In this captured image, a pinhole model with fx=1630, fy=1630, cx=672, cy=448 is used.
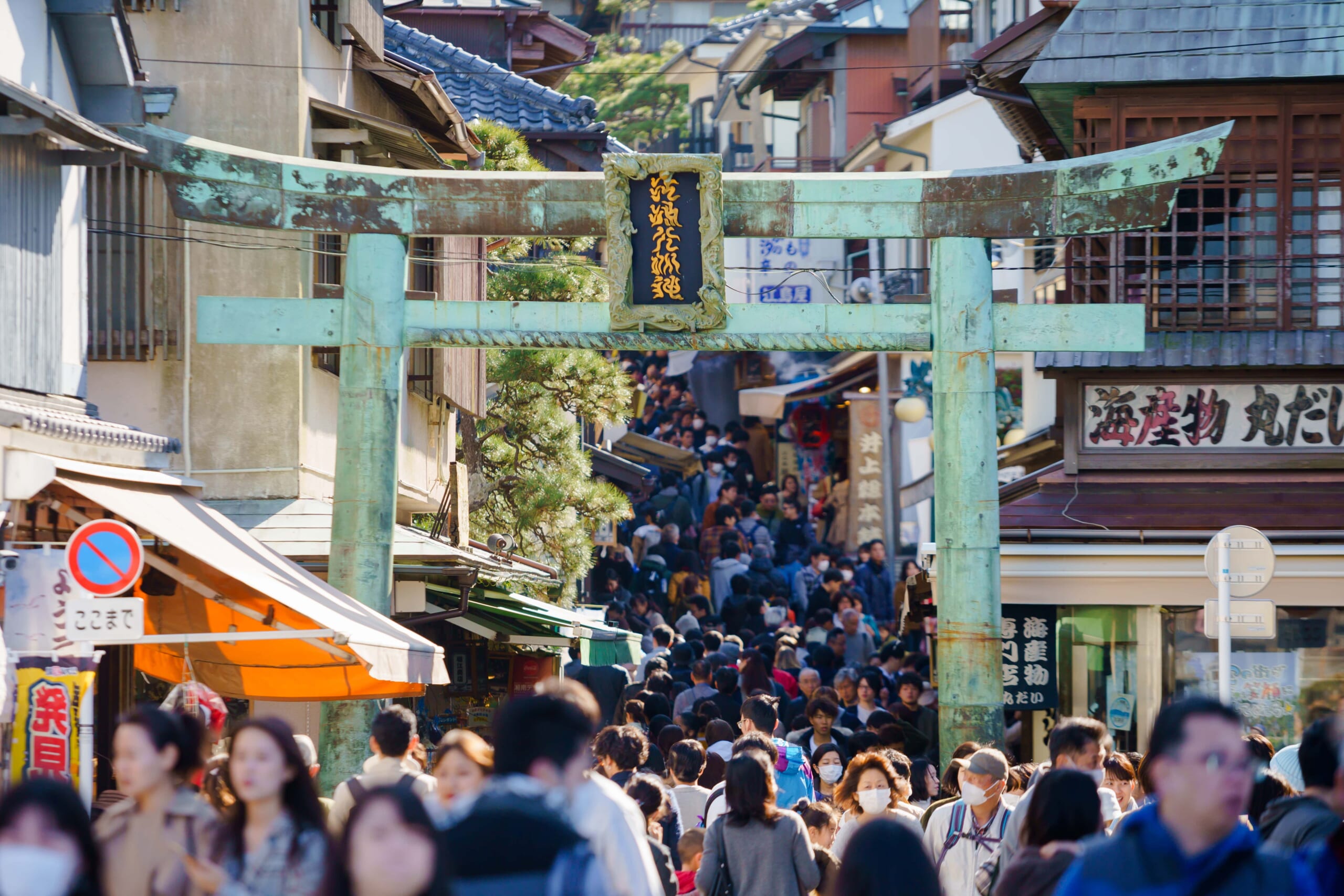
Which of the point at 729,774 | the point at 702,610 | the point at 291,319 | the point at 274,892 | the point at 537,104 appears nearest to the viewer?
the point at 274,892

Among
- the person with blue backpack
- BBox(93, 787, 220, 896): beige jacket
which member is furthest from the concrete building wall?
BBox(93, 787, 220, 896): beige jacket

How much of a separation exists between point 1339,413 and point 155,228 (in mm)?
10468

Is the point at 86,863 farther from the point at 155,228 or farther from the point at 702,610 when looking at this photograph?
the point at 702,610

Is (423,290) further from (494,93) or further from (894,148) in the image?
(894,148)

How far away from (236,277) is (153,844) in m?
9.14

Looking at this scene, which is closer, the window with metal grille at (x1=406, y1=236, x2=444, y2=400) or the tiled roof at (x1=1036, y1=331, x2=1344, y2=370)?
the tiled roof at (x1=1036, y1=331, x2=1344, y2=370)

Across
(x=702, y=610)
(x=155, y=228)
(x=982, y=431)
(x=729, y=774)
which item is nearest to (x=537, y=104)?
A: (x=702, y=610)

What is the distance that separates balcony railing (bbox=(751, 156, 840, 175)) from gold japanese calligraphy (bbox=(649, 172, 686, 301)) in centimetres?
1985

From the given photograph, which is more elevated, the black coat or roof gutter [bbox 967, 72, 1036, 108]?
roof gutter [bbox 967, 72, 1036, 108]

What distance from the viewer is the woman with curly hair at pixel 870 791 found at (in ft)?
26.5

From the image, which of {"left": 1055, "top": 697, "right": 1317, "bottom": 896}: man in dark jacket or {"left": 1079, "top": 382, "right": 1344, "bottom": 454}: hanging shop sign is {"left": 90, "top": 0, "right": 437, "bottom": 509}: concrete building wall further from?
{"left": 1055, "top": 697, "right": 1317, "bottom": 896}: man in dark jacket

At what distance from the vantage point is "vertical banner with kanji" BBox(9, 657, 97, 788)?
841 centimetres

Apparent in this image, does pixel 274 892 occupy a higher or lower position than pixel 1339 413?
lower

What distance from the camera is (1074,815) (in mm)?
5469
